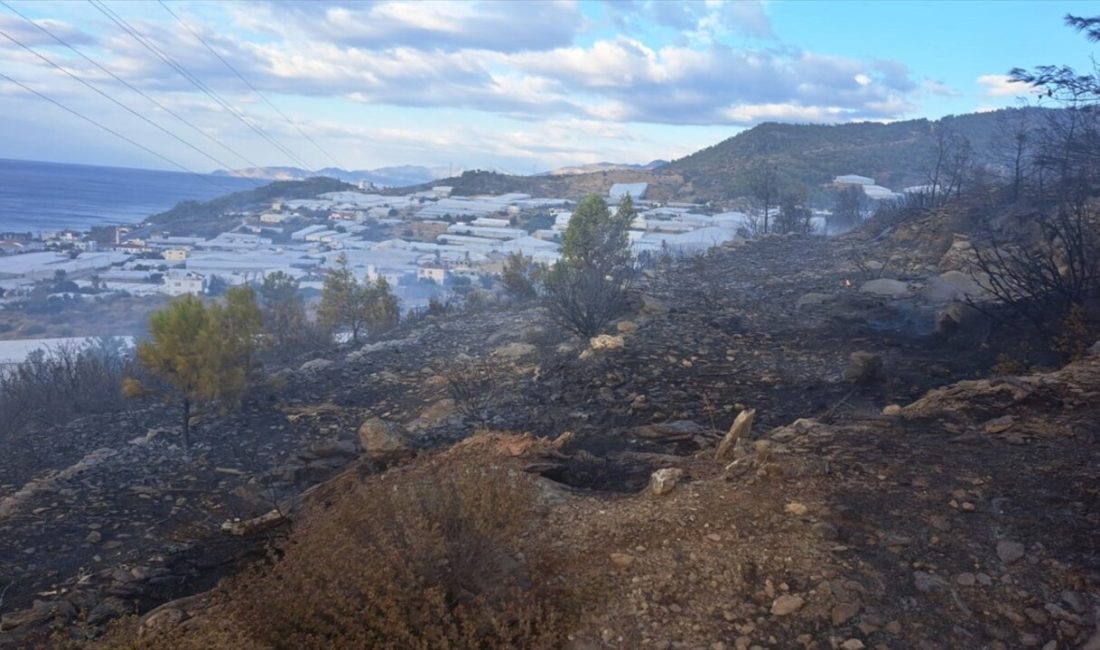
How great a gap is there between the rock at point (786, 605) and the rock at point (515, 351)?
24.9ft

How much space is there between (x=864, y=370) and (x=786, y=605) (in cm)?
462

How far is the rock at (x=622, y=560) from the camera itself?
379 centimetres

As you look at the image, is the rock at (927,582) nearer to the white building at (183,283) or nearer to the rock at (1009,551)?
the rock at (1009,551)

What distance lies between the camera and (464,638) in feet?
10.6

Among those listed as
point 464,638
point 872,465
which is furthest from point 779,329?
point 464,638

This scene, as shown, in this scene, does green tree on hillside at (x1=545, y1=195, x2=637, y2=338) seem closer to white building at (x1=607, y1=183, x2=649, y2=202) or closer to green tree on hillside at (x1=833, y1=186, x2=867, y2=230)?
green tree on hillside at (x1=833, y1=186, x2=867, y2=230)

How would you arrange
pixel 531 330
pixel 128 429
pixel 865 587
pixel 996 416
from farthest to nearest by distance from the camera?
1. pixel 531 330
2. pixel 128 429
3. pixel 996 416
4. pixel 865 587

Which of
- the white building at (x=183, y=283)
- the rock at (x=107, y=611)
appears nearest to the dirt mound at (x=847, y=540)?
the rock at (x=107, y=611)

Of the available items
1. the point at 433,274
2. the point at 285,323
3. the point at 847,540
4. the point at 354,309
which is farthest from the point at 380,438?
the point at 433,274

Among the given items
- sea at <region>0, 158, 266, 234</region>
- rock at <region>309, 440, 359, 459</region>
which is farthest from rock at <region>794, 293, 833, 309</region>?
sea at <region>0, 158, 266, 234</region>

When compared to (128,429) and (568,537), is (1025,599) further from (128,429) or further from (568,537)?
(128,429)

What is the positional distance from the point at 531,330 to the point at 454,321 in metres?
3.25

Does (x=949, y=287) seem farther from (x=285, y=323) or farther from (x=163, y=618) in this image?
(x=285, y=323)

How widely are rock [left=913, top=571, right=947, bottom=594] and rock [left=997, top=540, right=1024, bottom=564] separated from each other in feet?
1.16
